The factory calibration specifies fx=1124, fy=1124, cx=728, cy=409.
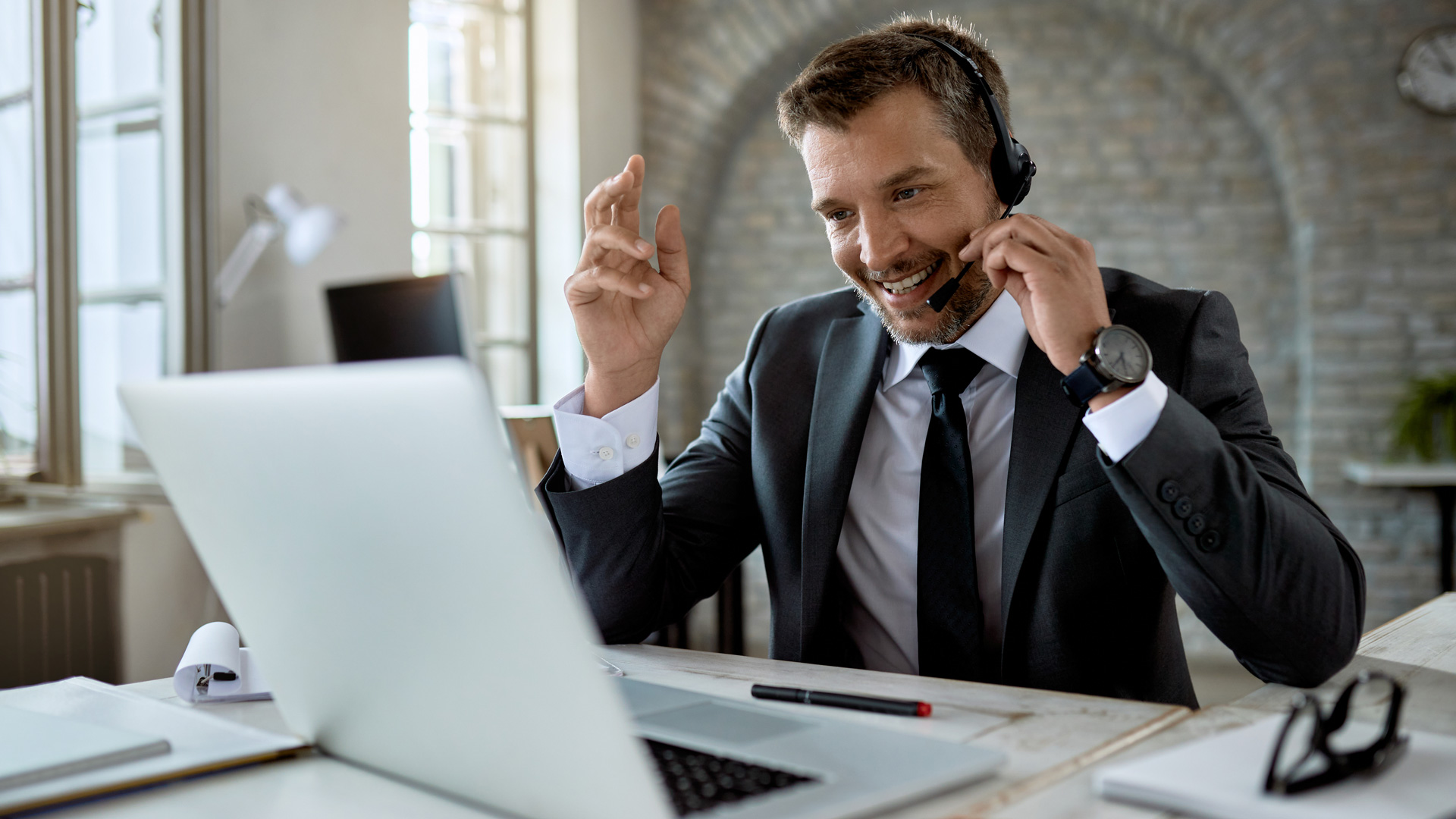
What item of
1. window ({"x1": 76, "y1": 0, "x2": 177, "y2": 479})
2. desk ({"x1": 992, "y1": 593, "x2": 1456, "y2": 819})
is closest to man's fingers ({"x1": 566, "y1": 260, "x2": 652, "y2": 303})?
desk ({"x1": 992, "y1": 593, "x2": 1456, "y2": 819})

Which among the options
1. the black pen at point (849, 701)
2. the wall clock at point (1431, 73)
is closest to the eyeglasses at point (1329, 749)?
the black pen at point (849, 701)

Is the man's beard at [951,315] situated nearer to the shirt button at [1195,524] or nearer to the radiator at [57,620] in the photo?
the shirt button at [1195,524]

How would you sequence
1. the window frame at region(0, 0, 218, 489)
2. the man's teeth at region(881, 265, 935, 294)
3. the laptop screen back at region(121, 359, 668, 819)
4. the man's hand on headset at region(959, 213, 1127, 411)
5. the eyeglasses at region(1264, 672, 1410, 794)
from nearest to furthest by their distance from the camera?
1. the laptop screen back at region(121, 359, 668, 819)
2. the eyeglasses at region(1264, 672, 1410, 794)
3. the man's hand on headset at region(959, 213, 1127, 411)
4. the man's teeth at region(881, 265, 935, 294)
5. the window frame at region(0, 0, 218, 489)

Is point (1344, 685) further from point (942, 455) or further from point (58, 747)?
point (58, 747)

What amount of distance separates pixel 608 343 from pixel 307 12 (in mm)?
2700

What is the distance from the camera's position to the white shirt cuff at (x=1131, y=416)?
1029 millimetres

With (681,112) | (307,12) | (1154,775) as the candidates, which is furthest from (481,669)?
(681,112)

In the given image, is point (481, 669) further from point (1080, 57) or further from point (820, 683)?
point (1080, 57)

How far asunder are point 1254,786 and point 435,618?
482 mm

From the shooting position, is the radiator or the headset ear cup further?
the radiator

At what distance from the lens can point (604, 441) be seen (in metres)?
1.28

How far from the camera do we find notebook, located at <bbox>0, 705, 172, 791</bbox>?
73 centimetres

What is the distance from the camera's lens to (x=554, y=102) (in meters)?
4.41

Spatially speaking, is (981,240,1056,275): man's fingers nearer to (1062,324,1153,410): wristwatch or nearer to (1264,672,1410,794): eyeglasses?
(1062,324,1153,410): wristwatch
